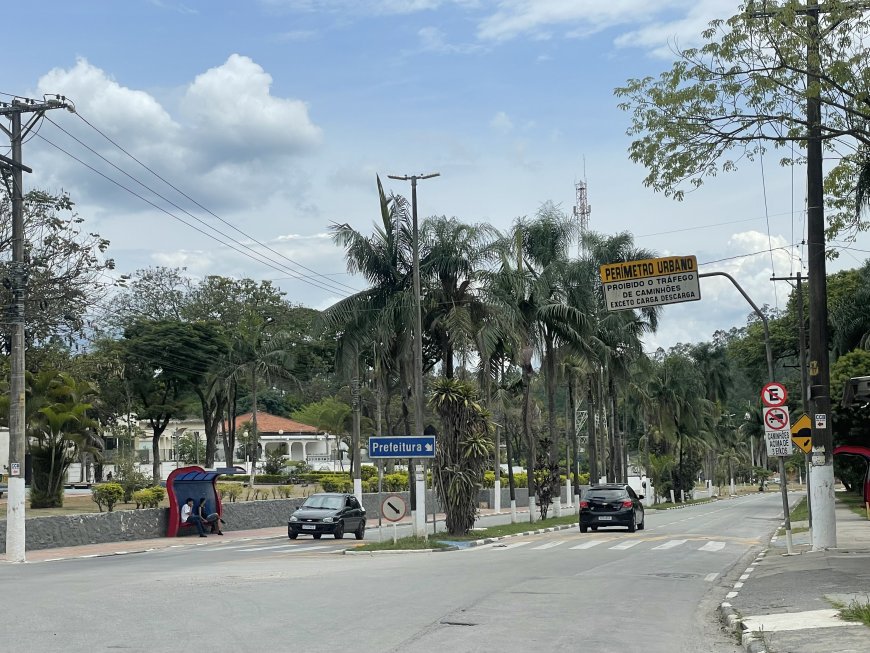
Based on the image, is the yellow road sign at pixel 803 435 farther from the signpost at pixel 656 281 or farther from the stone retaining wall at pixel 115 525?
the stone retaining wall at pixel 115 525

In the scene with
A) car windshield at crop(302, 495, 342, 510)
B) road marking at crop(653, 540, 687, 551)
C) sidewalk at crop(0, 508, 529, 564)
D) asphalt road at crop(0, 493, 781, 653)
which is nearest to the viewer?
asphalt road at crop(0, 493, 781, 653)

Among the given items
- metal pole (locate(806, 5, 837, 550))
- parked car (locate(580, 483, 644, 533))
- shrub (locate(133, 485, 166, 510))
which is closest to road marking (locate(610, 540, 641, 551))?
parked car (locate(580, 483, 644, 533))

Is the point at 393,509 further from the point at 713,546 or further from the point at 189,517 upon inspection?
the point at 189,517

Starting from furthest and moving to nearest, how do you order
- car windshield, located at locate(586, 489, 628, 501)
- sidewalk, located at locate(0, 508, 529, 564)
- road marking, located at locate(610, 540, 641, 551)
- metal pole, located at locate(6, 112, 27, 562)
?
car windshield, located at locate(586, 489, 628, 501) < sidewalk, located at locate(0, 508, 529, 564) < road marking, located at locate(610, 540, 641, 551) < metal pole, located at locate(6, 112, 27, 562)

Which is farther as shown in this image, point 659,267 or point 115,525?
point 115,525

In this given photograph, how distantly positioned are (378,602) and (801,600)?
563cm

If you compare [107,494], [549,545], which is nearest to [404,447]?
[549,545]

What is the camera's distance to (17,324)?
83.0 feet

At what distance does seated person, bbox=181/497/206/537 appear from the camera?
115 ft

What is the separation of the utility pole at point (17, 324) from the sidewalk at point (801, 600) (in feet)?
55.8

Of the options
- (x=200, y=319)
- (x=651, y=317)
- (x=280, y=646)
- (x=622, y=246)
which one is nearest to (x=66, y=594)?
(x=280, y=646)

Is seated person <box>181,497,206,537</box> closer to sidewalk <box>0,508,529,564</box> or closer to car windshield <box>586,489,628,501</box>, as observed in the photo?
sidewalk <box>0,508,529,564</box>

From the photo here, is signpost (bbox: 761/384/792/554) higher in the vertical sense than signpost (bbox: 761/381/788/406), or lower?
lower

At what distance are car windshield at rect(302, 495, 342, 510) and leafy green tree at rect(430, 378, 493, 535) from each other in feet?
17.8
